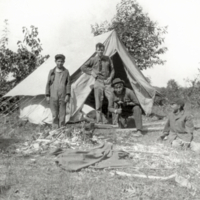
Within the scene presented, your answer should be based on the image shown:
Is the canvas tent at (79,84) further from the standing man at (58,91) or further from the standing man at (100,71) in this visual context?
the standing man at (58,91)

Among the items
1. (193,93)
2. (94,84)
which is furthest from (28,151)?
(193,93)

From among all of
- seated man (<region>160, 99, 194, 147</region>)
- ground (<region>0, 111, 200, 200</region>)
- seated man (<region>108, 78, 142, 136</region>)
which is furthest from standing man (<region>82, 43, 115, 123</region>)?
ground (<region>0, 111, 200, 200</region>)

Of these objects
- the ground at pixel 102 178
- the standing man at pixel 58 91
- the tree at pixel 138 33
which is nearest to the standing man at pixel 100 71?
the standing man at pixel 58 91

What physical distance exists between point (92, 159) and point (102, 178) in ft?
1.85

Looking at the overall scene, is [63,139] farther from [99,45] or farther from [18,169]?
[99,45]

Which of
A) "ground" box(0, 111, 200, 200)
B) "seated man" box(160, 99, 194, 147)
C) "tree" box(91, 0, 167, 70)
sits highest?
"tree" box(91, 0, 167, 70)

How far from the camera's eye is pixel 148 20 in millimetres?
16422

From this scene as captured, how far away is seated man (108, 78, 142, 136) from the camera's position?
19.4 ft

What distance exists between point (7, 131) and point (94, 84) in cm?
220

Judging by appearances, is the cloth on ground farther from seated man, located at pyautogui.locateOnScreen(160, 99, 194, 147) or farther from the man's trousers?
the man's trousers

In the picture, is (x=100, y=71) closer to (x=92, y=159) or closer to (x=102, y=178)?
(x=92, y=159)

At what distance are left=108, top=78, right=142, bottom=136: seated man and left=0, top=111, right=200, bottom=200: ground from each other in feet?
3.59

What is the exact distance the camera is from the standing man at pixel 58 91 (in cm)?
597

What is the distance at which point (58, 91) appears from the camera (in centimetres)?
600
